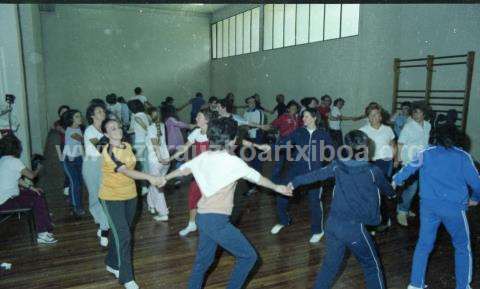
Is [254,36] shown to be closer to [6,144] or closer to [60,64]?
[60,64]

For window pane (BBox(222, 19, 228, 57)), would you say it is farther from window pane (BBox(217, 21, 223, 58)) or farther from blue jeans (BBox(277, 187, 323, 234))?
blue jeans (BBox(277, 187, 323, 234))

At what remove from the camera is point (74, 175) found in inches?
177

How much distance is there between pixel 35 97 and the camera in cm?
856

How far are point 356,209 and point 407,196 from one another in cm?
232

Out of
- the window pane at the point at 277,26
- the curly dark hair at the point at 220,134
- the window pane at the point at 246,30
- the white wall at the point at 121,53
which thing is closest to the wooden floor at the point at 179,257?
the curly dark hair at the point at 220,134

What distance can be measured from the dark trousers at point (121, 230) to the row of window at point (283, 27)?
7.72m

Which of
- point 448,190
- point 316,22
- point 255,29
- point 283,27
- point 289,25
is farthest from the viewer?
point 255,29

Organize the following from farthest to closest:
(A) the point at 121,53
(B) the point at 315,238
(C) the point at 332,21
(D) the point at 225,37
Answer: (D) the point at 225,37 → (A) the point at 121,53 → (C) the point at 332,21 → (B) the point at 315,238

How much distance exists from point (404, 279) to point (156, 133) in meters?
2.90

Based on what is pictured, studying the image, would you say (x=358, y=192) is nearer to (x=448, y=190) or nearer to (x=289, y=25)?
(x=448, y=190)

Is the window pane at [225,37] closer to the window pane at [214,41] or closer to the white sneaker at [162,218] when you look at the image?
the window pane at [214,41]

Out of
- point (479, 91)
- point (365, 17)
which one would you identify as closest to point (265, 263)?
point (479, 91)

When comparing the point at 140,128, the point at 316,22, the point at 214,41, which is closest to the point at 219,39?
the point at 214,41

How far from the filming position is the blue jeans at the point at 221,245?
7.29 feet
